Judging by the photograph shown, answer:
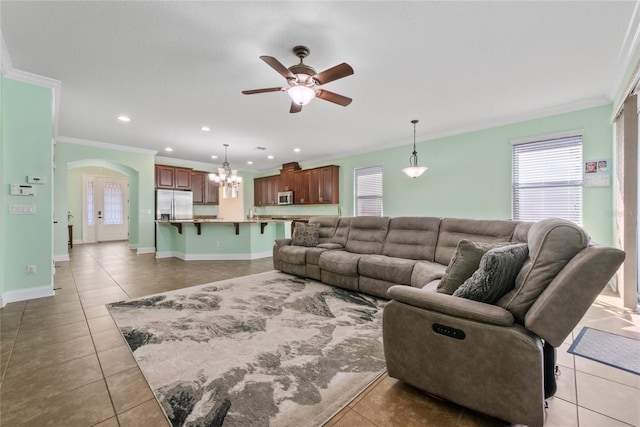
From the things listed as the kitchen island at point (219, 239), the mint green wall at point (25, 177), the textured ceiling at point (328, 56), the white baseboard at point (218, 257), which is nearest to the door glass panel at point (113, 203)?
the kitchen island at point (219, 239)

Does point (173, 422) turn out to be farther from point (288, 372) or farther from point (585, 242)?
point (585, 242)

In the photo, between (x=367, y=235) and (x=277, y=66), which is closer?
(x=277, y=66)

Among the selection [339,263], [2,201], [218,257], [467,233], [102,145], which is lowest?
[218,257]

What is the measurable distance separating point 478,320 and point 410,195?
4964mm

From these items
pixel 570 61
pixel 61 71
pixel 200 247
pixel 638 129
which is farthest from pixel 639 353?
pixel 200 247

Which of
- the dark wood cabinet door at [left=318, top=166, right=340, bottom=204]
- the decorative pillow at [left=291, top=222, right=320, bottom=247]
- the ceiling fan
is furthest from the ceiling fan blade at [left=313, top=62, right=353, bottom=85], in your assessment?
the dark wood cabinet door at [left=318, top=166, right=340, bottom=204]

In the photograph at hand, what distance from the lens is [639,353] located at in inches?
79.9

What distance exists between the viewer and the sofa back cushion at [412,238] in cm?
345

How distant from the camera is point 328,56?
2.77 m

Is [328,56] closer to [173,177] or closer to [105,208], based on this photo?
[173,177]

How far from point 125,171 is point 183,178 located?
1.37 metres

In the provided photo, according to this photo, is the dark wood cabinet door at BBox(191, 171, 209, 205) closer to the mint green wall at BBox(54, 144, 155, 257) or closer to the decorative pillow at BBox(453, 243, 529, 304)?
the mint green wall at BBox(54, 144, 155, 257)

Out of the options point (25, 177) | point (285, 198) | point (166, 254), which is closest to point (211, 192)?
point (285, 198)

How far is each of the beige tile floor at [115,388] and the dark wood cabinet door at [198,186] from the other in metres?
5.81
